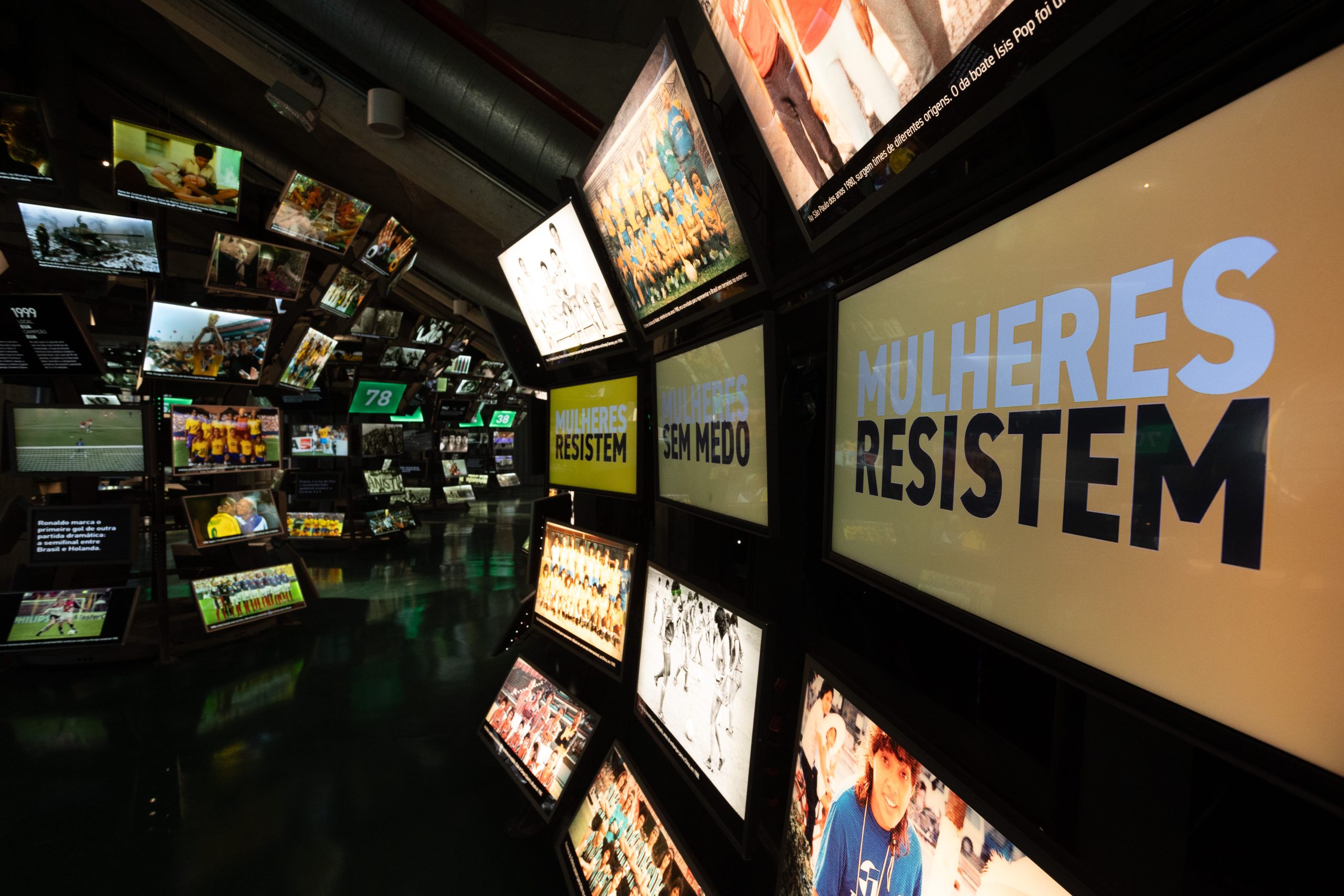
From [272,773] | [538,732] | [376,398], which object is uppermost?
[376,398]

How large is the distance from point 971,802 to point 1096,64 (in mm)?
935

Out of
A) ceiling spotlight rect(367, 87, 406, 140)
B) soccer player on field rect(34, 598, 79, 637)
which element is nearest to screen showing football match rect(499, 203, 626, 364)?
ceiling spotlight rect(367, 87, 406, 140)

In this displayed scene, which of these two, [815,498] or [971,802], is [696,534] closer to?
[815,498]

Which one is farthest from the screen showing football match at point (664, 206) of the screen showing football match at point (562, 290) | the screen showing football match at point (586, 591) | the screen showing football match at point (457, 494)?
the screen showing football match at point (457, 494)

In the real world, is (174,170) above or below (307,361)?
above

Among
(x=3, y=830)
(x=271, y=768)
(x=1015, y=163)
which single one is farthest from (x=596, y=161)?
(x=3, y=830)

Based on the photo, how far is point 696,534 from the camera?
209 centimetres

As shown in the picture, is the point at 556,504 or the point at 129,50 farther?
the point at 129,50

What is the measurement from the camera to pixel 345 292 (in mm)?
6734

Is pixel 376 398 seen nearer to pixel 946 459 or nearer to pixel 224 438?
pixel 224 438

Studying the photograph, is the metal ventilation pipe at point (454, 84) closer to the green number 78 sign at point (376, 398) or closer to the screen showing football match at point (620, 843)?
the screen showing football match at point (620, 843)

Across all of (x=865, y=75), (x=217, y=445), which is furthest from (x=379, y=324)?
(x=865, y=75)

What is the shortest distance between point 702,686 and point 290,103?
192 inches

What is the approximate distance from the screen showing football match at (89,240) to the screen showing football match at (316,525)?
5.30m
